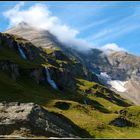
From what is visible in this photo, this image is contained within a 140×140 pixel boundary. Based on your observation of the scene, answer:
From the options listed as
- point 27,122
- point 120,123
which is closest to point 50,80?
point 120,123

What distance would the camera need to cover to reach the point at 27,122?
203 feet

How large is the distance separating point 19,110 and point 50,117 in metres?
Answer: 6.68

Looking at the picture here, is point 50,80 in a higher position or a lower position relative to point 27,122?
higher

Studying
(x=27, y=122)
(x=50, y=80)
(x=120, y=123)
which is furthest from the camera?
(x=50, y=80)

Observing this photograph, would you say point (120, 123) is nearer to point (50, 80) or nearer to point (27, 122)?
point (27, 122)

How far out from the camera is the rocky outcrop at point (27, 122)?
198 feet

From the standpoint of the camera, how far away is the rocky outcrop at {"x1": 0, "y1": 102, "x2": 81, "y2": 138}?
60375 mm

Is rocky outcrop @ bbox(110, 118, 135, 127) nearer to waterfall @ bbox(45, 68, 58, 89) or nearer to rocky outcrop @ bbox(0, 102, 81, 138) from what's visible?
rocky outcrop @ bbox(0, 102, 81, 138)

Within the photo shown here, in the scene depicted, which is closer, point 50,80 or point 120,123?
point 120,123

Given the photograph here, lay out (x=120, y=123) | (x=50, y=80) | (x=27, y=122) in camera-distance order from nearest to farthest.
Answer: (x=27, y=122) → (x=120, y=123) → (x=50, y=80)

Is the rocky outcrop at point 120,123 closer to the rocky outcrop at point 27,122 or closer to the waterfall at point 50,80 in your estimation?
the rocky outcrop at point 27,122

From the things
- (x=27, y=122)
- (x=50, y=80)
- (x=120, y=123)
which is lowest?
(x=27, y=122)

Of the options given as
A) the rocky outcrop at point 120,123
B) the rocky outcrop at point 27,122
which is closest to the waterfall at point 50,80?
the rocky outcrop at point 120,123

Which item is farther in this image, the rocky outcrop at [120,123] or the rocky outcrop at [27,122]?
the rocky outcrop at [120,123]
